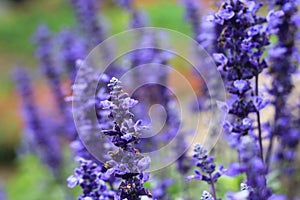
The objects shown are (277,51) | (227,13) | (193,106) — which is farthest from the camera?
(193,106)

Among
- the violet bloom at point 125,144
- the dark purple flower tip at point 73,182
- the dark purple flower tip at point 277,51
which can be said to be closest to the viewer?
the violet bloom at point 125,144

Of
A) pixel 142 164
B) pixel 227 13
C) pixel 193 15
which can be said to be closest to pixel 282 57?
pixel 227 13

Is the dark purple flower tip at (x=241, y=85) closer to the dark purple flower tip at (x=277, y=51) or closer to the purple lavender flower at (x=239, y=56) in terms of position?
the purple lavender flower at (x=239, y=56)

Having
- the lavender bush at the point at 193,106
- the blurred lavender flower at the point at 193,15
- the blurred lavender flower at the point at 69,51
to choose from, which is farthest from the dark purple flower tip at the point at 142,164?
the blurred lavender flower at the point at 193,15

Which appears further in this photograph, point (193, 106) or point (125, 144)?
point (193, 106)

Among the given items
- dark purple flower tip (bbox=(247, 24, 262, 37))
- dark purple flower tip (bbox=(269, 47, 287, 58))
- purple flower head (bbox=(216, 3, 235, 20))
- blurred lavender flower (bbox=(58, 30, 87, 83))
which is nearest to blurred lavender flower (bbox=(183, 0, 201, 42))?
blurred lavender flower (bbox=(58, 30, 87, 83))

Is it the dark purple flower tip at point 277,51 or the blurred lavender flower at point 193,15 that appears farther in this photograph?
the blurred lavender flower at point 193,15

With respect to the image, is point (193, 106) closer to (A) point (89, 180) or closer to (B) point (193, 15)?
(B) point (193, 15)
